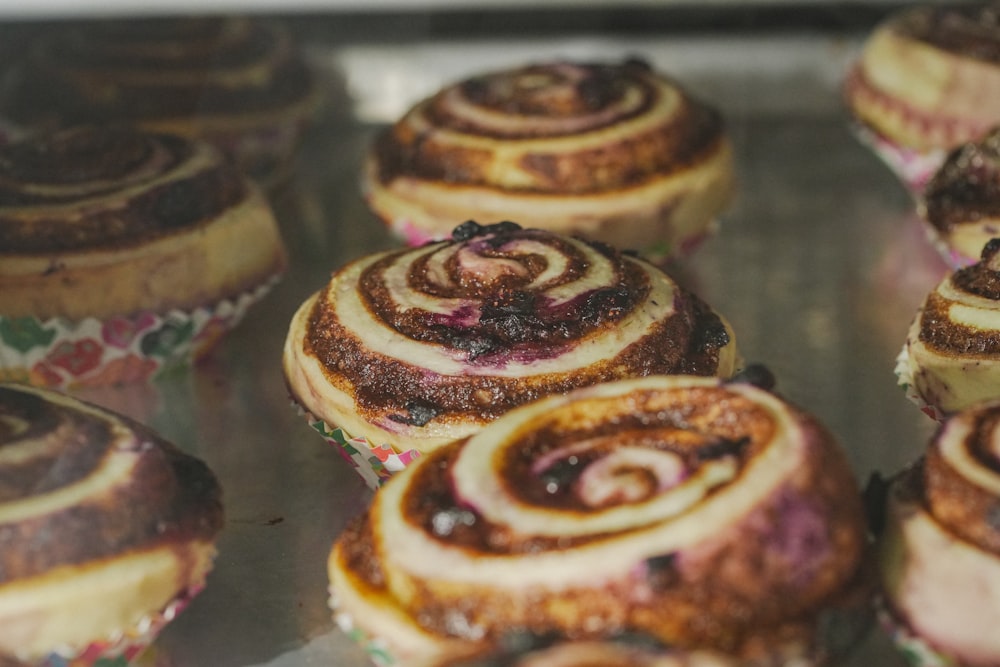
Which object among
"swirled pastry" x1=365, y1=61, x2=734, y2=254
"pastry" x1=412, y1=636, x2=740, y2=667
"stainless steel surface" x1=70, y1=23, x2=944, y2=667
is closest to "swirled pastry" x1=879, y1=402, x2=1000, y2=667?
"stainless steel surface" x1=70, y1=23, x2=944, y2=667

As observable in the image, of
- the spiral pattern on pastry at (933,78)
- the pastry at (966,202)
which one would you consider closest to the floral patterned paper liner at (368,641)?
the pastry at (966,202)

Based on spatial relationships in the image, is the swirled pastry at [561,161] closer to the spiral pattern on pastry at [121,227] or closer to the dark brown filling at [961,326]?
the spiral pattern on pastry at [121,227]

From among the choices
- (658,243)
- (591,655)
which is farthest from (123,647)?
(658,243)

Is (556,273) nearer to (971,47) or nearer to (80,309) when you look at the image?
(80,309)

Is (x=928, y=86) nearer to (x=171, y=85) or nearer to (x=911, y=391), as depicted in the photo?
(x=911, y=391)

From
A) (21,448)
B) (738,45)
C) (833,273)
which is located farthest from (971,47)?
(21,448)
